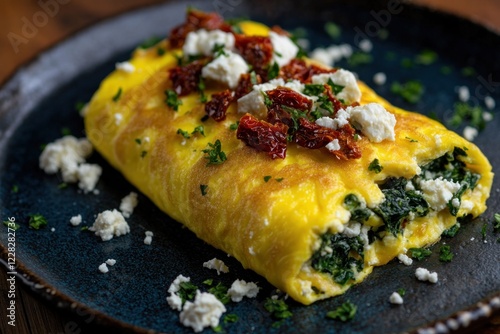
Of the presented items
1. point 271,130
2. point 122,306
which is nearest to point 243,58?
point 271,130

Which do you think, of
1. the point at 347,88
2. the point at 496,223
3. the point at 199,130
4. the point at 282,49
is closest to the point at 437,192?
the point at 496,223

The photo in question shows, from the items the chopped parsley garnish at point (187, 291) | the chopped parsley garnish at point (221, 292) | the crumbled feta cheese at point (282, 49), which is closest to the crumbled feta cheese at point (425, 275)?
the chopped parsley garnish at point (221, 292)

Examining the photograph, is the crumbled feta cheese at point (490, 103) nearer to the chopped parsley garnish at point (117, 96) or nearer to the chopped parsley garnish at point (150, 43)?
the chopped parsley garnish at point (150, 43)

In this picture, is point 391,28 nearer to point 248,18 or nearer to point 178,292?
point 248,18

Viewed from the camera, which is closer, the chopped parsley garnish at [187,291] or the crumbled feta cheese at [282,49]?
the chopped parsley garnish at [187,291]

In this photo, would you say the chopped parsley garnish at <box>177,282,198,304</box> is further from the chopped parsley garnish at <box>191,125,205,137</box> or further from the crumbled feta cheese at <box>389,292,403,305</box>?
the crumbled feta cheese at <box>389,292,403,305</box>

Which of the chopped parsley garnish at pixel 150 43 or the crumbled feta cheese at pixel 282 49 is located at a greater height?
the crumbled feta cheese at pixel 282 49

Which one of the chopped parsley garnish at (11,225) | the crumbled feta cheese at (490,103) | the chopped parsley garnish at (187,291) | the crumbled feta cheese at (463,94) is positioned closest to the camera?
the chopped parsley garnish at (187,291)
